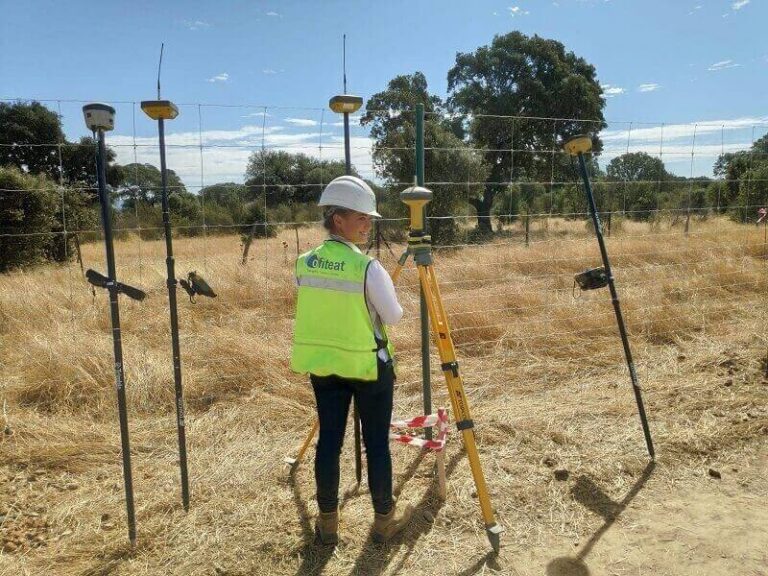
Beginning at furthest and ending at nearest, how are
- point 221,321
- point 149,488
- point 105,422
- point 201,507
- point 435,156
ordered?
point 435,156 < point 221,321 < point 105,422 < point 149,488 < point 201,507

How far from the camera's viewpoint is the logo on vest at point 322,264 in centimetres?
230

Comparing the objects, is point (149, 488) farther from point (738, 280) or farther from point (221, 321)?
point (738, 280)

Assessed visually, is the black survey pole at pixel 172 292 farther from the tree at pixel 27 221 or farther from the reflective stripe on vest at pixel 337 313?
the tree at pixel 27 221

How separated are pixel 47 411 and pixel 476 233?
1496 cm

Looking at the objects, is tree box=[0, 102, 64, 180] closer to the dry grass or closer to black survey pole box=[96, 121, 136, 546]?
the dry grass

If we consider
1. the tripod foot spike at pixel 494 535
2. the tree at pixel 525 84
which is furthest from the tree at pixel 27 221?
the tree at pixel 525 84

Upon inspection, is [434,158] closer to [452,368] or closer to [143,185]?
[143,185]

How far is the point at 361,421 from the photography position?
250cm

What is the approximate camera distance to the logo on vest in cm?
230

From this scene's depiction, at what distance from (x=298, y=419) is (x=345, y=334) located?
1.95 m

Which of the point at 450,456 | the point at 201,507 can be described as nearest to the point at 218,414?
the point at 201,507

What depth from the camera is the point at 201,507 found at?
9.76ft

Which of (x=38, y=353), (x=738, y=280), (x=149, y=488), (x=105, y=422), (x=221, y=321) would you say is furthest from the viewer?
(x=738, y=280)

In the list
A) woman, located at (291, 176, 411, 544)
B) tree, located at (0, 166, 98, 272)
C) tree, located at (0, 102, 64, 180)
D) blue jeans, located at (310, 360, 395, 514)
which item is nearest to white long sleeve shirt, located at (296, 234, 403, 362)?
woman, located at (291, 176, 411, 544)
